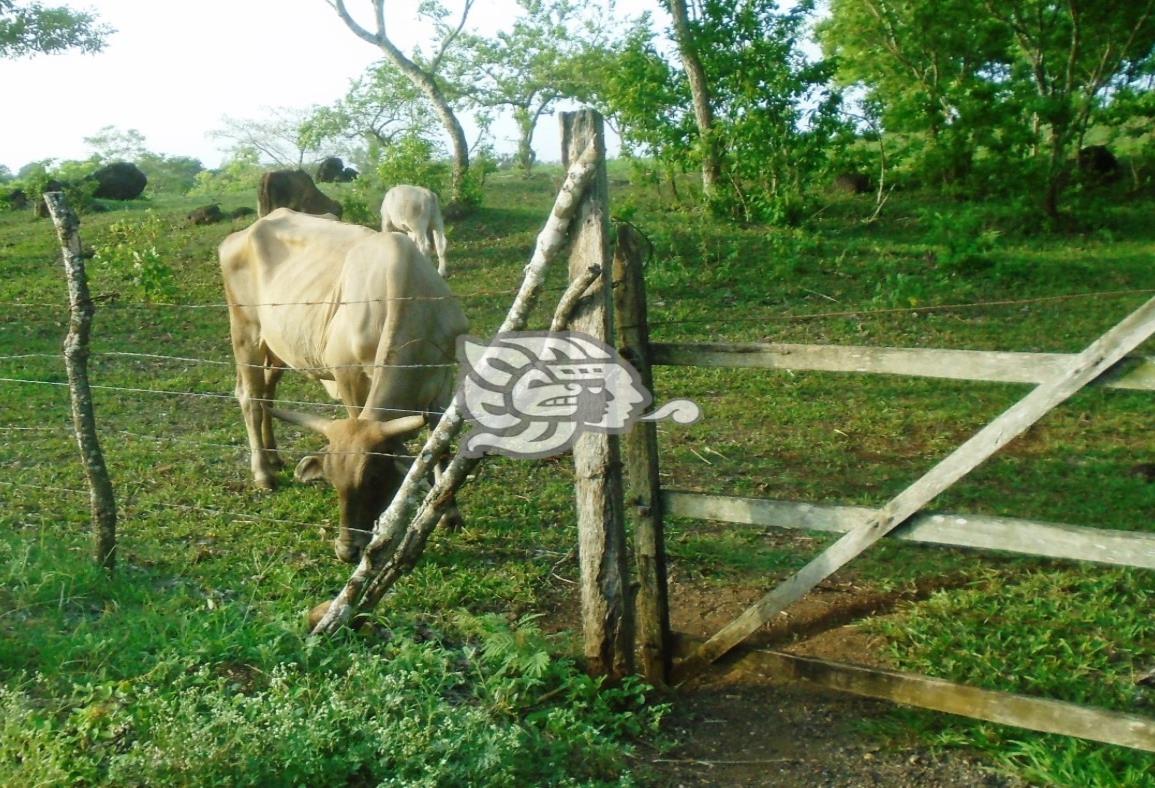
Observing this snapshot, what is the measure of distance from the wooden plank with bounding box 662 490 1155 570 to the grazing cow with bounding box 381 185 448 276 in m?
10.2

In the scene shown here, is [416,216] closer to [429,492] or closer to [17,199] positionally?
[429,492]

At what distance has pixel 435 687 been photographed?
4039 mm

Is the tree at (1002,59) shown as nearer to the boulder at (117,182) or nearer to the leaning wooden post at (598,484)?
the leaning wooden post at (598,484)

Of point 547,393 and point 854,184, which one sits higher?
point 854,184

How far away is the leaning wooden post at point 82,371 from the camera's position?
486cm

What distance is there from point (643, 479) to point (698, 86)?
37.2 ft

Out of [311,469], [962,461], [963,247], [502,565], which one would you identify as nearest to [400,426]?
[311,469]

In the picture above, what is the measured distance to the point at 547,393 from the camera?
413 cm

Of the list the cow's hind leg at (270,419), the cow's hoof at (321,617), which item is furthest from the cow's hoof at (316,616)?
the cow's hind leg at (270,419)

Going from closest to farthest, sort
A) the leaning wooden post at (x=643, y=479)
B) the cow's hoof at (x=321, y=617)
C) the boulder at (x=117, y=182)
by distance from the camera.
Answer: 1. the leaning wooden post at (x=643, y=479)
2. the cow's hoof at (x=321, y=617)
3. the boulder at (x=117, y=182)

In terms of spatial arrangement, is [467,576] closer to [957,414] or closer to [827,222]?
[957,414]

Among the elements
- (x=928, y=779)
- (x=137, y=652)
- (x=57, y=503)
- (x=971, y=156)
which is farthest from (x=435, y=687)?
(x=971, y=156)

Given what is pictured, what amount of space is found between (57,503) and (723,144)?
384 inches

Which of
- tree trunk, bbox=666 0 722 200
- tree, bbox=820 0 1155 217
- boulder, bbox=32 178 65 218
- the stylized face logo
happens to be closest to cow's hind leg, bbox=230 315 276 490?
the stylized face logo
